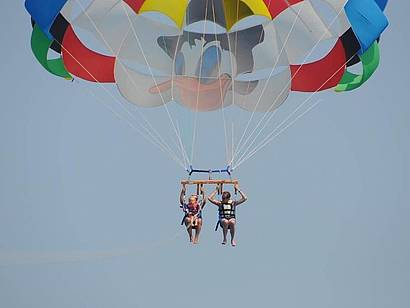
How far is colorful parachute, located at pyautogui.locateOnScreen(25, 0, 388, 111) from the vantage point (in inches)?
1142

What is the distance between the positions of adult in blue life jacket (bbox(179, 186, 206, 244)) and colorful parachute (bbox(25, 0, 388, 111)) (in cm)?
273

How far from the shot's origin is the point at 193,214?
2778cm

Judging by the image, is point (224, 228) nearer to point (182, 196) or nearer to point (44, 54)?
point (182, 196)

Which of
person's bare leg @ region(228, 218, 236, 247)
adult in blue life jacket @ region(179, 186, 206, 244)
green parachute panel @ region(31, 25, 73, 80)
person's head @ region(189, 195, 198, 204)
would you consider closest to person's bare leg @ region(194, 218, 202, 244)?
adult in blue life jacket @ region(179, 186, 206, 244)

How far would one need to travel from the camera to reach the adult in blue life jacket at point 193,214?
27.8 m

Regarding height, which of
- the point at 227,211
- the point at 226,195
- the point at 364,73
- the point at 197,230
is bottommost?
the point at 197,230

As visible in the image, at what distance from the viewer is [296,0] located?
29391mm

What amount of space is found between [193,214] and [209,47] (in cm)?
367

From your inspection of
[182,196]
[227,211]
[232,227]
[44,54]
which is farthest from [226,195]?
[44,54]

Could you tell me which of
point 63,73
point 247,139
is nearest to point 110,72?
point 63,73

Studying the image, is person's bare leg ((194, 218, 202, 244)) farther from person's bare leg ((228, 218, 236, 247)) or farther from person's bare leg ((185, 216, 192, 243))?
person's bare leg ((228, 218, 236, 247))

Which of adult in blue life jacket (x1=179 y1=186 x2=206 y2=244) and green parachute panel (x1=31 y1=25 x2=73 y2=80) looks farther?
green parachute panel (x1=31 y1=25 x2=73 y2=80)

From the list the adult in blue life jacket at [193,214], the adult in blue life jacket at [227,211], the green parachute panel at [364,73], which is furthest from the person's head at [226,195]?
the green parachute panel at [364,73]

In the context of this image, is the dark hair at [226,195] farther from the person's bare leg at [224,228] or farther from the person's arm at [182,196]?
the person's arm at [182,196]
